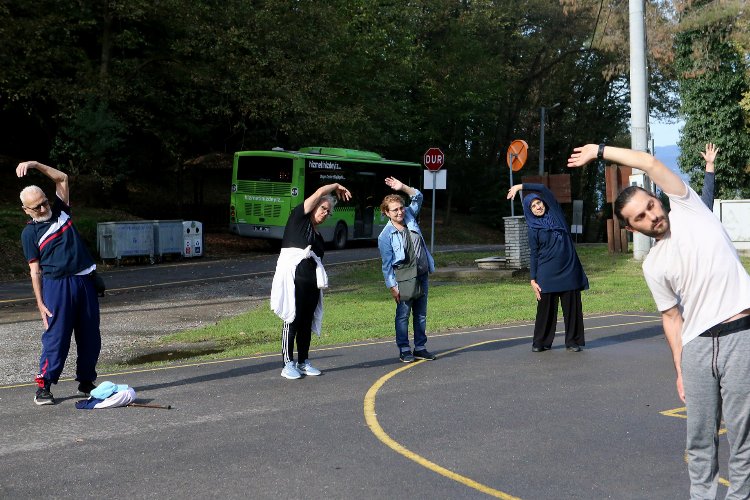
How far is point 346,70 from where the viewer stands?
1535 inches

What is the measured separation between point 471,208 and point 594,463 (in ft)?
163

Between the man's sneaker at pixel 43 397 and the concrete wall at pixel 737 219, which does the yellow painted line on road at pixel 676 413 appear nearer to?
the man's sneaker at pixel 43 397

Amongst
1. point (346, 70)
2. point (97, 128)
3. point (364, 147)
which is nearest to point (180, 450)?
point (97, 128)

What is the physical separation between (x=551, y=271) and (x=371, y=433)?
456 cm

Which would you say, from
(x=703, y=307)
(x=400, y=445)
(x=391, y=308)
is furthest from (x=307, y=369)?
(x=391, y=308)

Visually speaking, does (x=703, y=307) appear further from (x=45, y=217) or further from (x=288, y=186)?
(x=288, y=186)

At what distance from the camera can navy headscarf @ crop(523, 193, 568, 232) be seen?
11.2 metres

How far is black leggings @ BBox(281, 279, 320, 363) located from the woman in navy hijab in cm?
282

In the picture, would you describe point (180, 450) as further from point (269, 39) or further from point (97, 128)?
point (269, 39)

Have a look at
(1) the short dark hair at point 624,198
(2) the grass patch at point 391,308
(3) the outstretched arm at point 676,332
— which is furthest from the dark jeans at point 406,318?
(1) the short dark hair at point 624,198

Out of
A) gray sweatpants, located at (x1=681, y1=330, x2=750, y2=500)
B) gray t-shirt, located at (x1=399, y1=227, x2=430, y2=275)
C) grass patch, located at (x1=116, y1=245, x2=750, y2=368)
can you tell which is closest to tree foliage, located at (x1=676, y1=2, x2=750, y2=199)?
grass patch, located at (x1=116, y1=245, x2=750, y2=368)

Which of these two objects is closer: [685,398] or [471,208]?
[685,398]

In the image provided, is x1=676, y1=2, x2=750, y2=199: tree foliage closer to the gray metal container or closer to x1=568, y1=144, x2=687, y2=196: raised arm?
the gray metal container

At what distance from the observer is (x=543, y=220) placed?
11219mm
